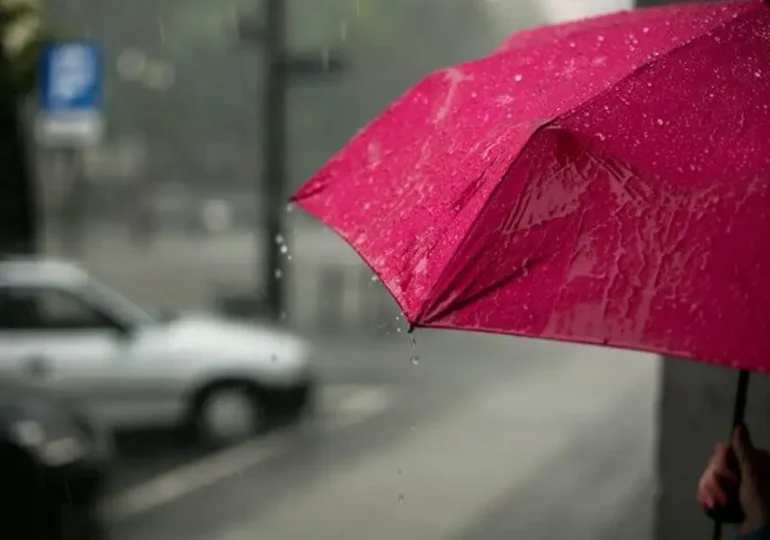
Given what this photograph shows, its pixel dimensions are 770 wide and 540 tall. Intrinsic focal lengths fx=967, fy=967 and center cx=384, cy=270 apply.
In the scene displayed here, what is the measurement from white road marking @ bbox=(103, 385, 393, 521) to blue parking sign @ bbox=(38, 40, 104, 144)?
304cm

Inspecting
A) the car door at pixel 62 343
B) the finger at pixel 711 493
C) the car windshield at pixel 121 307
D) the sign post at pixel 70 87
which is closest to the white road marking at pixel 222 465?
the car door at pixel 62 343

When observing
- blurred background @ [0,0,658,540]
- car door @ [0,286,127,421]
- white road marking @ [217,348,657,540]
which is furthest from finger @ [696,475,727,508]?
car door @ [0,286,127,421]

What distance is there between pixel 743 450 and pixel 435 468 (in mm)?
4454

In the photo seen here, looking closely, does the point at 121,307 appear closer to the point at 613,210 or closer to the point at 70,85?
the point at 70,85

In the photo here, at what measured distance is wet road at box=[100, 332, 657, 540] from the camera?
4371mm

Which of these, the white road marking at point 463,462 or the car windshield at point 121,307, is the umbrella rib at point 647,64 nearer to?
the white road marking at point 463,462

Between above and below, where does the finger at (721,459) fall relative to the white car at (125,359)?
above

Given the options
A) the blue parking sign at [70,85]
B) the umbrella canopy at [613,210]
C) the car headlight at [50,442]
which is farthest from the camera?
the blue parking sign at [70,85]

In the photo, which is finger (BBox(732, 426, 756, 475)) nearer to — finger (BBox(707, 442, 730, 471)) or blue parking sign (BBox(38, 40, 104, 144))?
finger (BBox(707, 442, 730, 471))

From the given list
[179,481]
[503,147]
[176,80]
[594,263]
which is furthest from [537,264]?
[176,80]

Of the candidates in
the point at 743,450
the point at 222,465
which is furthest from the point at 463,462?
the point at 743,450

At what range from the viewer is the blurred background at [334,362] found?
192 inches

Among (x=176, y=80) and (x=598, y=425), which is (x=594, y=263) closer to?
(x=598, y=425)

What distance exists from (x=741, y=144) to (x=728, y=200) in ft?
0.34
